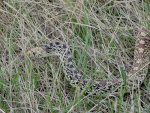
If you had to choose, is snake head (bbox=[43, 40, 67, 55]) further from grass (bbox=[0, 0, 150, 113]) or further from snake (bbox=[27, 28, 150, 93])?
grass (bbox=[0, 0, 150, 113])

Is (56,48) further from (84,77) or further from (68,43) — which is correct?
(84,77)

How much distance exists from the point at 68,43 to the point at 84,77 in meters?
0.98

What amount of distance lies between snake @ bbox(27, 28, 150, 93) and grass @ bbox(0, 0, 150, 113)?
0.12 metres

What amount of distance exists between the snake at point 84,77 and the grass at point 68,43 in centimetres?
12

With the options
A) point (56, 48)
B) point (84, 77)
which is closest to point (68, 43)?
point (56, 48)

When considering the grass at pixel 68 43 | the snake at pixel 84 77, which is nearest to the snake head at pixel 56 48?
the snake at pixel 84 77

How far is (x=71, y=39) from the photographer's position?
564cm

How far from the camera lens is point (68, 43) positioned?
5621 millimetres

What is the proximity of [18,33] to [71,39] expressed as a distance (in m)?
1.11

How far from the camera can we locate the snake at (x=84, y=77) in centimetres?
483

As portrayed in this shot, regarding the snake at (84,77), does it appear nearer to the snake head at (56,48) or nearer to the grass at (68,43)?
the snake head at (56,48)

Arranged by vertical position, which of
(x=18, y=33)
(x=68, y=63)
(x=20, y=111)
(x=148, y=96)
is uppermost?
(x=18, y=33)

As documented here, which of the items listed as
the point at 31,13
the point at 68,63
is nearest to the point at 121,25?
the point at 68,63

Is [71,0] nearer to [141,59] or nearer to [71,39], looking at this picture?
[71,39]
